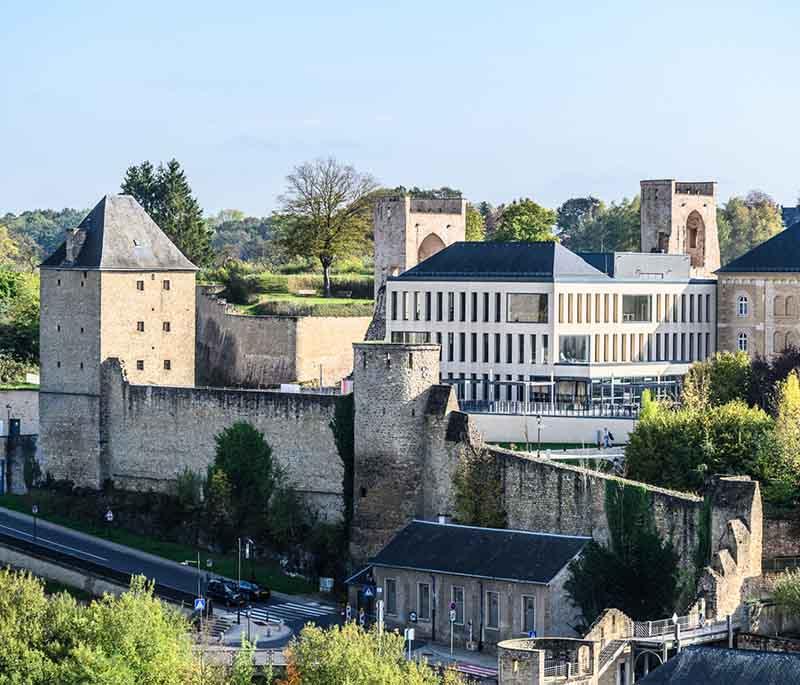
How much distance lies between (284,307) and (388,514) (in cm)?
2624

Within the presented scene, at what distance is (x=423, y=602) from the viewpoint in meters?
52.5

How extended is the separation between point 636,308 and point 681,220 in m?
11.1

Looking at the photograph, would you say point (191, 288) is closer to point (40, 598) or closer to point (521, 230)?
point (40, 598)

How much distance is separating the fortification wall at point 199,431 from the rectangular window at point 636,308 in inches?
598

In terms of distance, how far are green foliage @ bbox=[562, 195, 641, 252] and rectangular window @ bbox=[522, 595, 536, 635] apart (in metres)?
50.9

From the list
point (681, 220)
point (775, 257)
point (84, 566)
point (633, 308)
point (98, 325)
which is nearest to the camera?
point (84, 566)

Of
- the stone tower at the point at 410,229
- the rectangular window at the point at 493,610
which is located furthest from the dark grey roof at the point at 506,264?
the rectangular window at the point at 493,610

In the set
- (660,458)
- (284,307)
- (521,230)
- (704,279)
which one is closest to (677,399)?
(704,279)

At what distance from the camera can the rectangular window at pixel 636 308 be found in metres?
72.6

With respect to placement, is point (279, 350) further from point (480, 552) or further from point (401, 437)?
point (480, 552)

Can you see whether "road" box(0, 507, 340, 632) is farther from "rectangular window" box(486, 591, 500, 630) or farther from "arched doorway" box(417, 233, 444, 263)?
"arched doorway" box(417, 233, 444, 263)

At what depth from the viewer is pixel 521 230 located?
94125mm

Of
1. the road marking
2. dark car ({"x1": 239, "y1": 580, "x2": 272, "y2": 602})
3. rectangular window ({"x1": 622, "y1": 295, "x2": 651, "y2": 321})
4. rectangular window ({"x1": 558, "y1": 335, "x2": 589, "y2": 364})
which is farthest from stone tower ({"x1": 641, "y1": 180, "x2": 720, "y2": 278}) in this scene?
dark car ({"x1": 239, "y1": 580, "x2": 272, "y2": 602})

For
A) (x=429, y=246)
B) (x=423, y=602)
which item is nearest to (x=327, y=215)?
(x=429, y=246)
